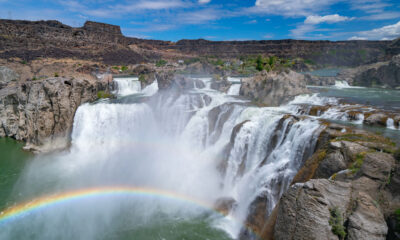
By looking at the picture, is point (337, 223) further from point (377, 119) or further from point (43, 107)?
point (43, 107)

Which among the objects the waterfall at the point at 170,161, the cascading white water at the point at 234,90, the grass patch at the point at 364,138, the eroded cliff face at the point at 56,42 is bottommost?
the waterfall at the point at 170,161

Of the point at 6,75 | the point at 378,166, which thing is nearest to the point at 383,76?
the point at 378,166

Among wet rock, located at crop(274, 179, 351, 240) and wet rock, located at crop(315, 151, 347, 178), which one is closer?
wet rock, located at crop(274, 179, 351, 240)

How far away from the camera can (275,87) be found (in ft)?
58.3

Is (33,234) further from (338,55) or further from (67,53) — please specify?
(338,55)

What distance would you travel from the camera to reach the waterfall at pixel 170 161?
31.2 feet

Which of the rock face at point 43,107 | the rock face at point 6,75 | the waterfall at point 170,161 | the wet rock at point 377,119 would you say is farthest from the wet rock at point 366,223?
the rock face at point 6,75

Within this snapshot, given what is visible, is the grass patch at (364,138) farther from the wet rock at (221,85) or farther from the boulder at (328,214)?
the wet rock at (221,85)

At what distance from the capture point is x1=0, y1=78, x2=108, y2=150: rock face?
55.7 feet

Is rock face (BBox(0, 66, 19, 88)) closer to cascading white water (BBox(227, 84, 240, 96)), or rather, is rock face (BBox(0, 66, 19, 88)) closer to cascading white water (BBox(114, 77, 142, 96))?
cascading white water (BBox(114, 77, 142, 96))

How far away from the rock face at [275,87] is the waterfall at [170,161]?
2154mm

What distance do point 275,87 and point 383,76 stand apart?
15756mm

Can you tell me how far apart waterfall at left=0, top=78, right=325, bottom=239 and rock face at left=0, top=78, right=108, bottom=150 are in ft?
3.54

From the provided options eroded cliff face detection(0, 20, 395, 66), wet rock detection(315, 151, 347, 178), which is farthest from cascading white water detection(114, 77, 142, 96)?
eroded cliff face detection(0, 20, 395, 66)
